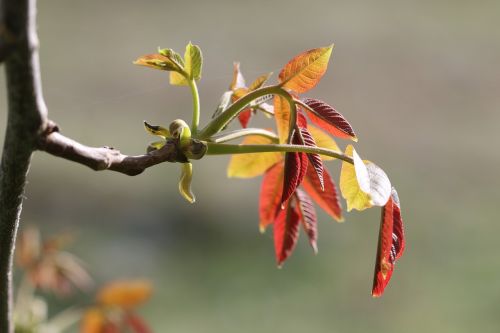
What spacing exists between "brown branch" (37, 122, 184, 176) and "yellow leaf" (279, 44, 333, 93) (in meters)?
0.09

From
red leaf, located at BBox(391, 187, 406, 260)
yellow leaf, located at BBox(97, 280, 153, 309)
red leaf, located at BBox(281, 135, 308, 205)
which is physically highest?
red leaf, located at BBox(281, 135, 308, 205)

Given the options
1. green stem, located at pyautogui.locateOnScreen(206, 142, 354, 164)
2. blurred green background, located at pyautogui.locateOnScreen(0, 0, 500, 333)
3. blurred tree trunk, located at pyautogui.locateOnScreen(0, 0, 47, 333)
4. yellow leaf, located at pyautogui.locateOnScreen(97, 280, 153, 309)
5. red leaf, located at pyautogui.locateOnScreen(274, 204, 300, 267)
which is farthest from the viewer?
blurred green background, located at pyautogui.locateOnScreen(0, 0, 500, 333)

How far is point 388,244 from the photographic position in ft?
1.27

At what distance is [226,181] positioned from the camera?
13.5ft

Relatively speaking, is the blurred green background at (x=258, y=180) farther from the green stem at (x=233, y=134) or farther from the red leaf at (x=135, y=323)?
the green stem at (x=233, y=134)

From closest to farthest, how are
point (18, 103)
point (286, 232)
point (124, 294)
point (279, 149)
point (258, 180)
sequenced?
point (18, 103) → point (279, 149) → point (286, 232) → point (124, 294) → point (258, 180)

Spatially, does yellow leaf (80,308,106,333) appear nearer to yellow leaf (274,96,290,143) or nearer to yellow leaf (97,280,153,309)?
yellow leaf (97,280,153,309)

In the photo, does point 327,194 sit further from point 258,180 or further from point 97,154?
point 258,180

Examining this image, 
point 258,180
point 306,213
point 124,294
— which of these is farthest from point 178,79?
point 258,180

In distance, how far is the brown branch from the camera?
293 millimetres

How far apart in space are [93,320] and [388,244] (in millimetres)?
406

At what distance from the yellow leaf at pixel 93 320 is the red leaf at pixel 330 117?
1.24 feet

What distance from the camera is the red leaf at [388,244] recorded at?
38 cm

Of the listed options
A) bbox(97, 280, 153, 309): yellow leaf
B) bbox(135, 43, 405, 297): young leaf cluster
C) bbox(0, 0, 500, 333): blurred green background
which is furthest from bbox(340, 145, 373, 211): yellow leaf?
bbox(0, 0, 500, 333): blurred green background
